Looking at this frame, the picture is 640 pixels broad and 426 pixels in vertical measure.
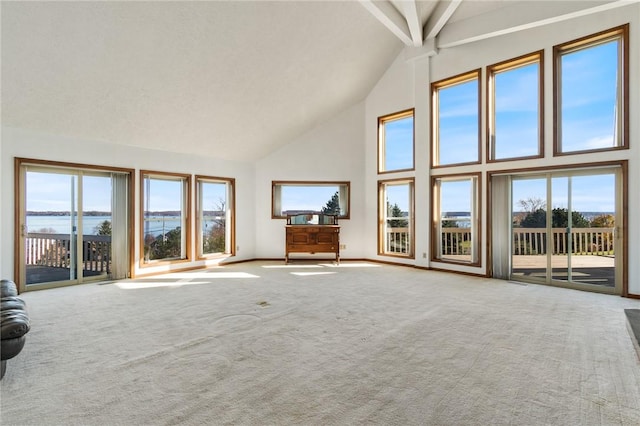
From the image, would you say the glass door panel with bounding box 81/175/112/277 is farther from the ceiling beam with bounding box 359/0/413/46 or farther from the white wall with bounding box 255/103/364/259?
the ceiling beam with bounding box 359/0/413/46

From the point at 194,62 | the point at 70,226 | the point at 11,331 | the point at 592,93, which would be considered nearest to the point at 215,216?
the point at 70,226

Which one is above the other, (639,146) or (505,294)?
(639,146)

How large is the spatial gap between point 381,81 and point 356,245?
406 centimetres

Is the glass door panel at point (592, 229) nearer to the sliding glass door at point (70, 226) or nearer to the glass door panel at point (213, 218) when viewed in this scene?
the glass door panel at point (213, 218)

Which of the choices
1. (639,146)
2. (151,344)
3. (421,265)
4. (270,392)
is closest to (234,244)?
(421,265)

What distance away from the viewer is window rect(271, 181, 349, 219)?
26.7 feet

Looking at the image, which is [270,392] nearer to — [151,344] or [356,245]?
[151,344]

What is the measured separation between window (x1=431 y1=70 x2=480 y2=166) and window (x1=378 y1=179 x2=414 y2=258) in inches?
39.8

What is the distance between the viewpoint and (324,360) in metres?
2.57

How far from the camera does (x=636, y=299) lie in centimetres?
440

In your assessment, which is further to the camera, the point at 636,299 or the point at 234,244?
the point at 234,244

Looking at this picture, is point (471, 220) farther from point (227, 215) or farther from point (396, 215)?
point (227, 215)

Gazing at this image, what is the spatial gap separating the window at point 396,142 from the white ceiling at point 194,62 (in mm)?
1190

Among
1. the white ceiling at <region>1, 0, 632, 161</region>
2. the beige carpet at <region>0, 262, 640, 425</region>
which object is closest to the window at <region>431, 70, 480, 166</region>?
the white ceiling at <region>1, 0, 632, 161</region>
